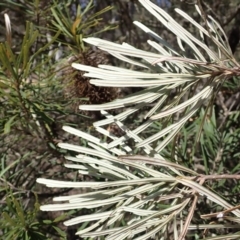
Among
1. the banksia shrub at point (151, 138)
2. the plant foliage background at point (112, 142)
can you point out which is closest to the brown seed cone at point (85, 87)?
the plant foliage background at point (112, 142)

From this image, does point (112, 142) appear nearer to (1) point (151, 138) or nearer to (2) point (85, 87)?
(1) point (151, 138)

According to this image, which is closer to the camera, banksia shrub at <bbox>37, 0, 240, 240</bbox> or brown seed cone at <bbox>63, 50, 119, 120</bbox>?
banksia shrub at <bbox>37, 0, 240, 240</bbox>

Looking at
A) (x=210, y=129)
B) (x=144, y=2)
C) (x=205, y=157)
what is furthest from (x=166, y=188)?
(x=210, y=129)

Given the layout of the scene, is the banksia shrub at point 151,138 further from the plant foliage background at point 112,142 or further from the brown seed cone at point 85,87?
the brown seed cone at point 85,87

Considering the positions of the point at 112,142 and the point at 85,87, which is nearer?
the point at 112,142

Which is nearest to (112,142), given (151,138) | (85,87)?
(151,138)

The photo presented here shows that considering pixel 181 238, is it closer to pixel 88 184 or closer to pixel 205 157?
pixel 88 184

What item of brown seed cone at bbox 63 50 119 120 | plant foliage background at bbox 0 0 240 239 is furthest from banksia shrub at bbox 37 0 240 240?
brown seed cone at bbox 63 50 119 120

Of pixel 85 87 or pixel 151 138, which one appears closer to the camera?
pixel 151 138

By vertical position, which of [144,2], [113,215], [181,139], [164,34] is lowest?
[164,34]

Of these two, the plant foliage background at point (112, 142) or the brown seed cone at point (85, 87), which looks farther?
the brown seed cone at point (85, 87)

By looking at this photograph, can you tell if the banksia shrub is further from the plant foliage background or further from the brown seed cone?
the brown seed cone
